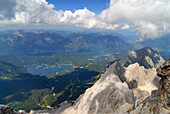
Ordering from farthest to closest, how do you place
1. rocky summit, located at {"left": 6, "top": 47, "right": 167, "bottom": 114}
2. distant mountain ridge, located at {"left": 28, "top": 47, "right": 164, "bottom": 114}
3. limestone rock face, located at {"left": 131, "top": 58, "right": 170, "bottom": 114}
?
distant mountain ridge, located at {"left": 28, "top": 47, "right": 164, "bottom": 114}
rocky summit, located at {"left": 6, "top": 47, "right": 167, "bottom": 114}
limestone rock face, located at {"left": 131, "top": 58, "right": 170, "bottom": 114}

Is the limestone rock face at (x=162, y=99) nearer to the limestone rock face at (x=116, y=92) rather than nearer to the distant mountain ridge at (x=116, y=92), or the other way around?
the distant mountain ridge at (x=116, y=92)

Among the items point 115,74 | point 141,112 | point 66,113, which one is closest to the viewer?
point 141,112

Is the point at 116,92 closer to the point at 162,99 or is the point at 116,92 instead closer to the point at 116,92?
the point at 116,92

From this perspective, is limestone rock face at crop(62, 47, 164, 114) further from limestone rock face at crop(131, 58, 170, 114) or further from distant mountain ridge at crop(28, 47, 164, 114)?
limestone rock face at crop(131, 58, 170, 114)

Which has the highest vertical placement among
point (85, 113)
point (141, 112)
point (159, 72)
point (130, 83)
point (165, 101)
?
point (159, 72)

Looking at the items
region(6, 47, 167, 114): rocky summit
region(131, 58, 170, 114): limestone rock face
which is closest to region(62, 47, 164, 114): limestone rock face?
region(6, 47, 167, 114): rocky summit

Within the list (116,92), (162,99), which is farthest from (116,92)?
(162,99)

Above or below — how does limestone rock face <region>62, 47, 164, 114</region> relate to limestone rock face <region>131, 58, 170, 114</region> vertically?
below

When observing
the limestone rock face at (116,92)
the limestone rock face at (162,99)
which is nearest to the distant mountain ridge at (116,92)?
the limestone rock face at (116,92)

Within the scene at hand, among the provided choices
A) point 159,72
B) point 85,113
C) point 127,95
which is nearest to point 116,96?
Result: point 127,95

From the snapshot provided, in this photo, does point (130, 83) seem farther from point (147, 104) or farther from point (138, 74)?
point (147, 104)

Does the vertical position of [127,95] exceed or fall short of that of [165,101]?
it falls short
